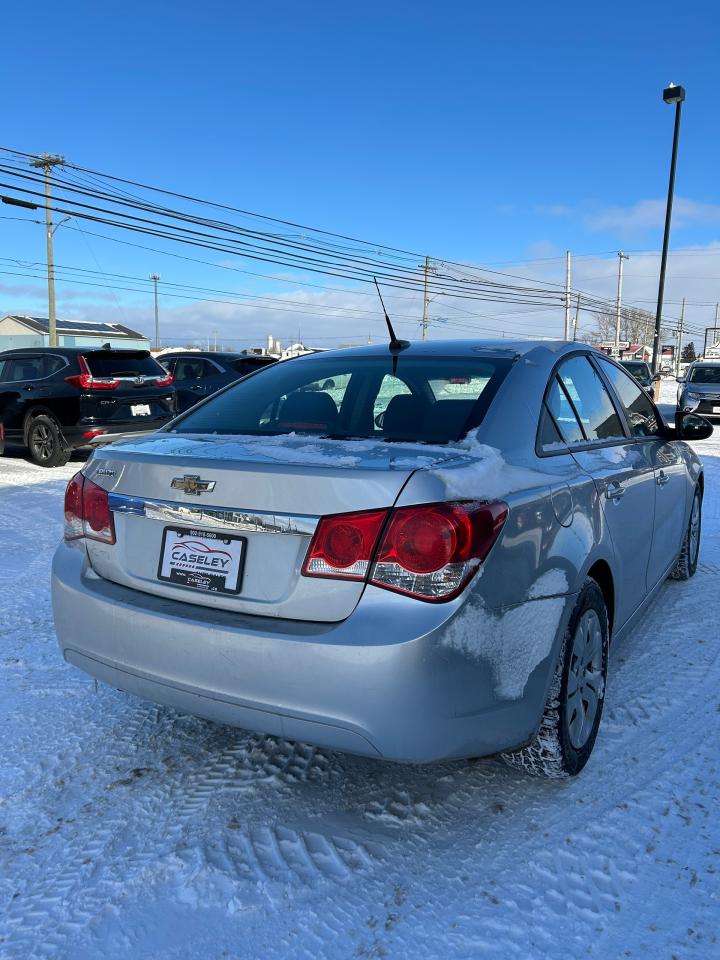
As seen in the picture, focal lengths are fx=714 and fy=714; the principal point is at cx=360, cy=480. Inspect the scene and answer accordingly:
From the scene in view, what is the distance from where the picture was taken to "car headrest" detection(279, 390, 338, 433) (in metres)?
2.57

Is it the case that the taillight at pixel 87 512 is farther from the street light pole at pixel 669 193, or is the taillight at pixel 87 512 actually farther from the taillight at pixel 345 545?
the street light pole at pixel 669 193

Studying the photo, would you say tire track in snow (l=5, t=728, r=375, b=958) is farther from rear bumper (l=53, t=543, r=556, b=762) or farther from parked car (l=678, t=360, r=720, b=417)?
parked car (l=678, t=360, r=720, b=417)

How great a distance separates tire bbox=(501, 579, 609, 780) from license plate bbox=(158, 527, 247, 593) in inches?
41.7

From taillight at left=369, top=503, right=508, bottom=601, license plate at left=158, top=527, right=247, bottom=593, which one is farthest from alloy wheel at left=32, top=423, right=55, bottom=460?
taillight at left=369, top=503, right=508, bottom=601

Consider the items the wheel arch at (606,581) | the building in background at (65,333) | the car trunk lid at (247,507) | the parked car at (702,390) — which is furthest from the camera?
the building in background at (65,333)

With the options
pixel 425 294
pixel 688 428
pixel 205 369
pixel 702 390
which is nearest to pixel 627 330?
pixel 425 294

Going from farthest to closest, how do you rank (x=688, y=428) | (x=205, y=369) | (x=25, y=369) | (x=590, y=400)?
(x=205, y=369)
(x=25, y=369)
(x=688, y=428)
(x=590, y=400)

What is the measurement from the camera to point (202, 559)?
82.4 inches

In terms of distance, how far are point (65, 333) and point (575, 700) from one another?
6773 centimetres

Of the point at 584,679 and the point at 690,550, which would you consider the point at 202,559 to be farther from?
the point at 690,550

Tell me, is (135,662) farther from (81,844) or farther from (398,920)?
(398,920)

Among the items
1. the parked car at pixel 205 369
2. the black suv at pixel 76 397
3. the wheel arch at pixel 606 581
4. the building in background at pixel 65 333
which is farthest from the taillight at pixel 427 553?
the building in background at pixel 65 333

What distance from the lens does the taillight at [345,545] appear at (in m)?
1.88

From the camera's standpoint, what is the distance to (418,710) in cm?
186
